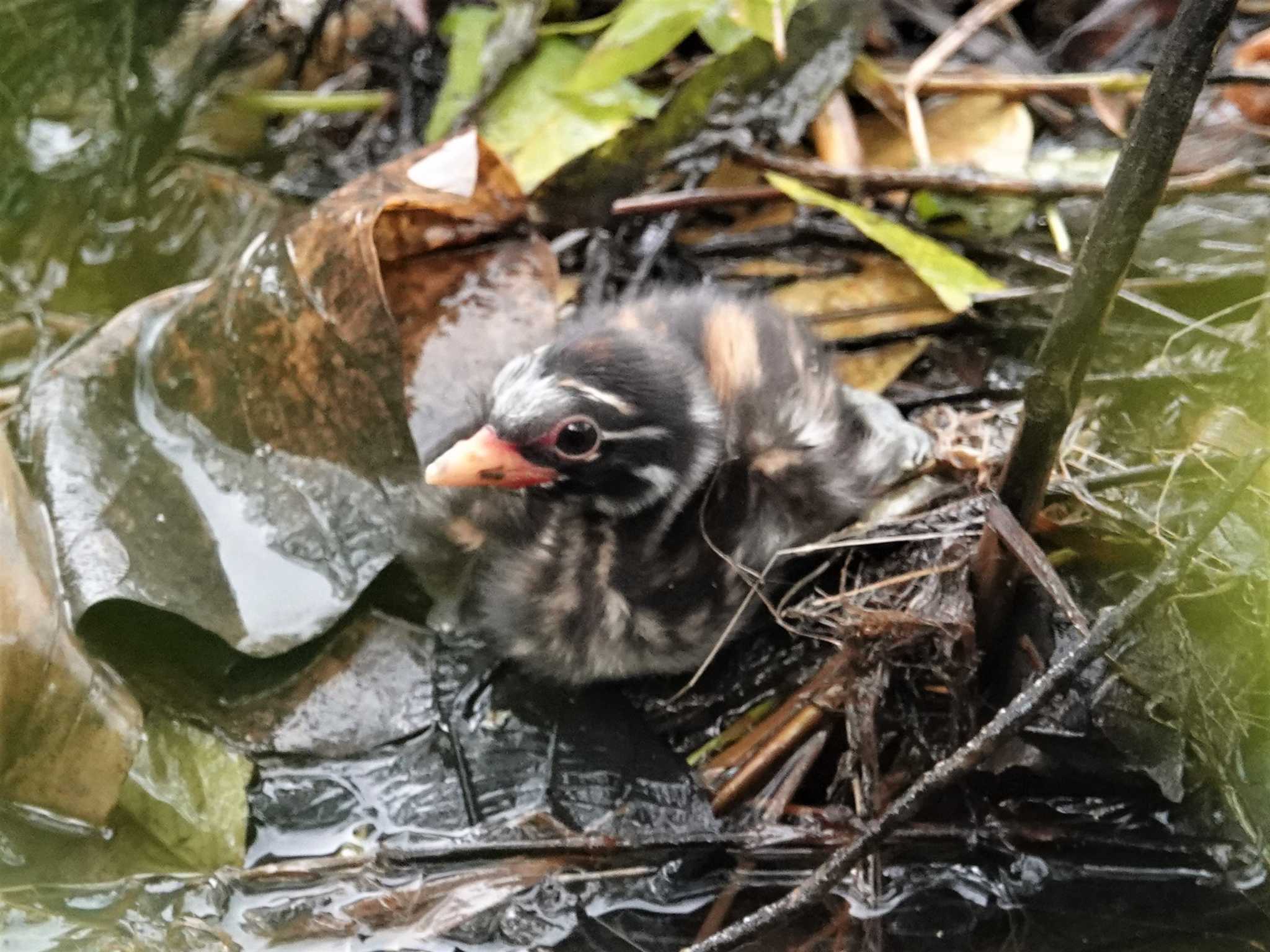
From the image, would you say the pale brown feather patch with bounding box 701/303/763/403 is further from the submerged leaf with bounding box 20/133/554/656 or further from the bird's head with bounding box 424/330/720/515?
the submerged leaf with bounding box 20/133/554/656

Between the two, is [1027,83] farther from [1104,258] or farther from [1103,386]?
[1104,258]

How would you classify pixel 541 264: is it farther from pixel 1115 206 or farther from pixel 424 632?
pixel 1115 206

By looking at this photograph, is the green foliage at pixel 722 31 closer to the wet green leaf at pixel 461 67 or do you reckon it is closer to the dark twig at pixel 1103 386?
the wet green leaf at pixel 461 67

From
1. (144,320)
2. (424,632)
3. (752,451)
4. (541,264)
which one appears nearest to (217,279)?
(144,320)

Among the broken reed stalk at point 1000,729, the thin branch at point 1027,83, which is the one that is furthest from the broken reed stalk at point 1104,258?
the thin branch at point 1027,83

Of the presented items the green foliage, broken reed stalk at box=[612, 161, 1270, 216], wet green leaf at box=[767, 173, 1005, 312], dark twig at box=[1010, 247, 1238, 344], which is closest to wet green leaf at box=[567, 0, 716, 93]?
the green foliage

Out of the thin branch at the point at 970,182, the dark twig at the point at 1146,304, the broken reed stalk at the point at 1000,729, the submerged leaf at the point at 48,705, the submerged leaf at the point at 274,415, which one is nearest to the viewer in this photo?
the broken reed stalk at the point at 1000,729

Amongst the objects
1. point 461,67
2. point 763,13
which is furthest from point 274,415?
point 763,13
